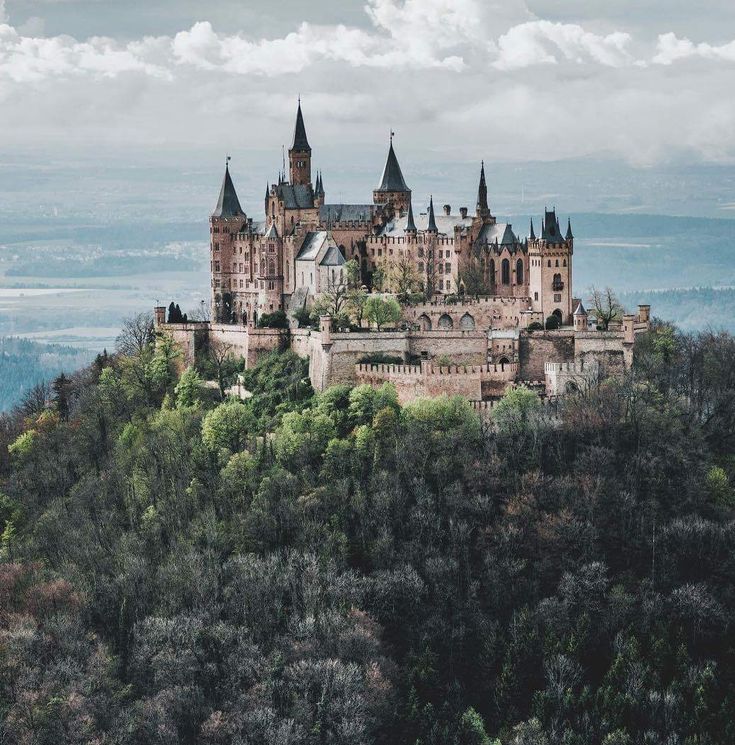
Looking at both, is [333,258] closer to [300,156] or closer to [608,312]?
[300,156]

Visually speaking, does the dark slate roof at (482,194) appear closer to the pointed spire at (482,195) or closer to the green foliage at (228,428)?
the pointed spire at (482,195)

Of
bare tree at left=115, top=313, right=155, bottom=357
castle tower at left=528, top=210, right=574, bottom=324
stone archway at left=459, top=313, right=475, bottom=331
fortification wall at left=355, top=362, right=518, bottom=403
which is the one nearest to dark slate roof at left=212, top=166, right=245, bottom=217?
bare tree at left=115, top=313, right=155, bottom=357

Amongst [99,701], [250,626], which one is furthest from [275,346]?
[99,701]

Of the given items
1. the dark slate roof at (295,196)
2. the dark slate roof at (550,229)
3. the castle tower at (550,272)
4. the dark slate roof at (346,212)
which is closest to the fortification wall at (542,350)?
the castle tower at (550,272)

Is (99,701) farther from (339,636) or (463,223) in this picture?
(463,223)

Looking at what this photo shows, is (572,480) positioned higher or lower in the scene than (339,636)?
higher

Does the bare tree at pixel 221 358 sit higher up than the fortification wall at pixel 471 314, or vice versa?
the fortification wall at pixel 471 314

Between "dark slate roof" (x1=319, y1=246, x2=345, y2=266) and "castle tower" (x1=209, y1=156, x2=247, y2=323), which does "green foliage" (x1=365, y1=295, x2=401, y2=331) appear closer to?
"dark slate roof" (x1=319, y1=246, x2=345, y2=266)
